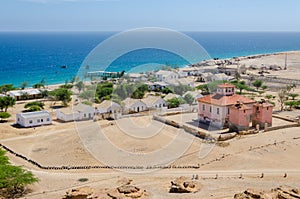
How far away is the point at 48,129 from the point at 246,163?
68.0 feet

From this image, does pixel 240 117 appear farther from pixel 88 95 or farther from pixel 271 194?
pixel 88 95

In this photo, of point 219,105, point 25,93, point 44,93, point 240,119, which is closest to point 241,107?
point 240,119

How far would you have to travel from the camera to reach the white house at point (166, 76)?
68900 mm

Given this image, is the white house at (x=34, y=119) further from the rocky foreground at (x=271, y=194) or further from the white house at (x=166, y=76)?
the white house at (x=166, y=76)

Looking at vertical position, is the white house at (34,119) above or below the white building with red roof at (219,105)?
below

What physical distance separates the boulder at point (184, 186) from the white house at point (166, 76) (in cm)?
4664

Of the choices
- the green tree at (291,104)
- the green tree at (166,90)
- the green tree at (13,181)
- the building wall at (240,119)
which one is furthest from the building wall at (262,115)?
the green tree at (166,90)

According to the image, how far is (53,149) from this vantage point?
3089 centimetres

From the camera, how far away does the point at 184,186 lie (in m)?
21.4

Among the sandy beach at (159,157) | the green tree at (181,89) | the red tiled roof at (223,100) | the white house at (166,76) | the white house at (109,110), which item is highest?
the white house at (166,76)

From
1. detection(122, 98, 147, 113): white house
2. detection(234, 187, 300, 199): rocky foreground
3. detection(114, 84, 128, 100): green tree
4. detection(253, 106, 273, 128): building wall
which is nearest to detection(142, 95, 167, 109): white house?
detection(122, 98, 147, 113): white house

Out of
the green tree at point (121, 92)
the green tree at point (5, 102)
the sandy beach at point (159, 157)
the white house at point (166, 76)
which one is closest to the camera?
the sandy beach at point (159, 157)

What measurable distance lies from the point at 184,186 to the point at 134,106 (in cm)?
2369

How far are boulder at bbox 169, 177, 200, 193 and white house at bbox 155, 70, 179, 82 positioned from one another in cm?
4664
